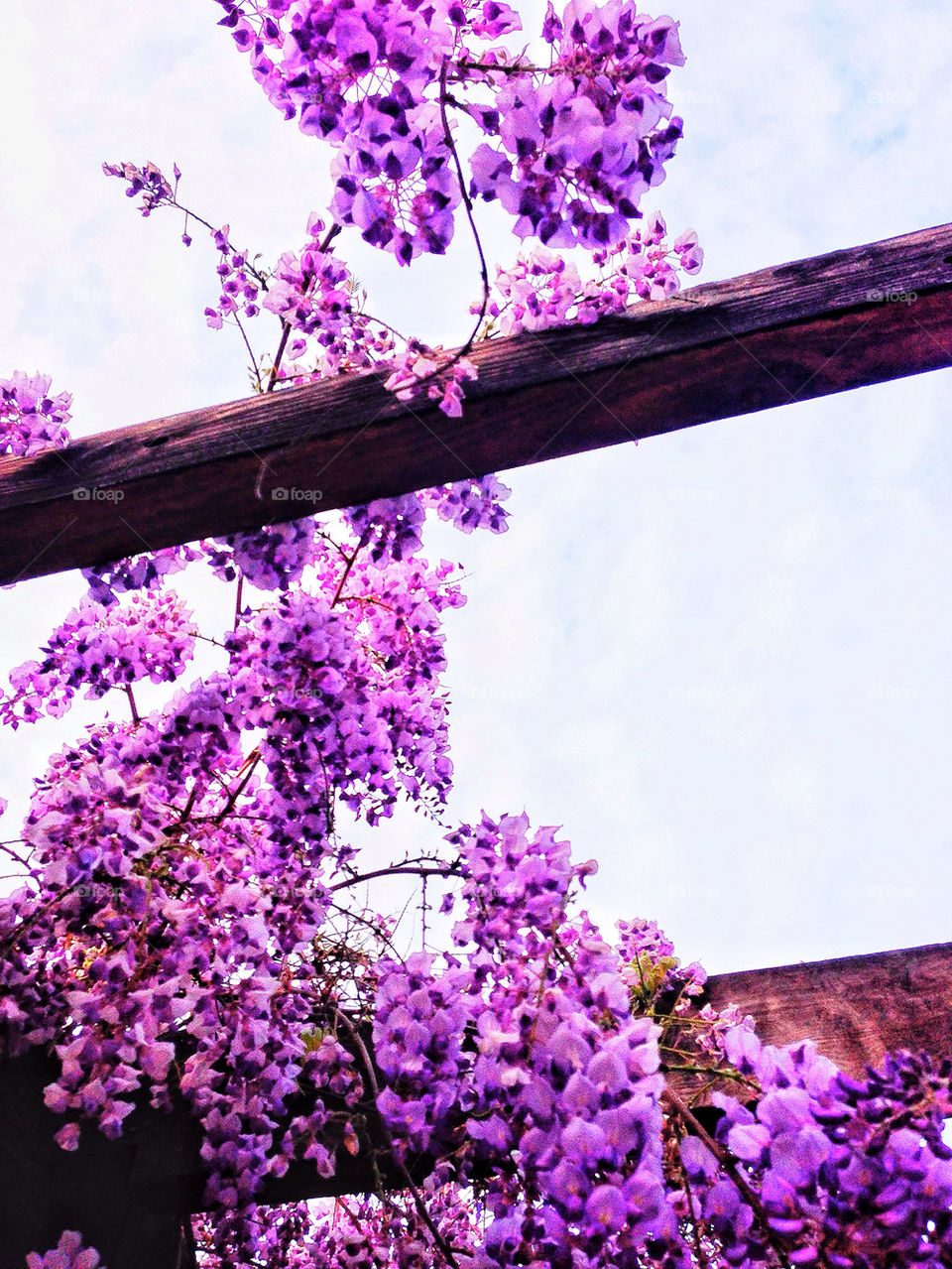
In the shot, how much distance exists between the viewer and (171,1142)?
2178 mm

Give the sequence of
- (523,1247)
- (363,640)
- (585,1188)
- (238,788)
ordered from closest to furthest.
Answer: (585,1188)
(523,1247)
(238,788)
(363,640)

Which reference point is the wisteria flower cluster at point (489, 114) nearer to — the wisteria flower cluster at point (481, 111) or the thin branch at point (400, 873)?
the wisteria flower cluster at point (481, 111)

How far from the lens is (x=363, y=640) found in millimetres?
2875

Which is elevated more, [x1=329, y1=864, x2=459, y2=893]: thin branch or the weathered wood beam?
[x1=329, y1=864, x2=459, y2=893]: thin branch

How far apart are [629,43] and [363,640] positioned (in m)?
1.95

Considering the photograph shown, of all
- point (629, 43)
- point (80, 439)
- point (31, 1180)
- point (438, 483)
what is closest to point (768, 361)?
point (629, 43)

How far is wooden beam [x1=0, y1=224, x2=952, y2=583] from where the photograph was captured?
5.29 feet

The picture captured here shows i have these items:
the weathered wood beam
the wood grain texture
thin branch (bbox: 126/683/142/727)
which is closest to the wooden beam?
thin branch (bbox: 126/683/142/727)

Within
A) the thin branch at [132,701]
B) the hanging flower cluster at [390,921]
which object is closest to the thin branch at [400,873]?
the hanging flower cluster at [390,921]

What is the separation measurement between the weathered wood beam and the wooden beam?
1.39 meters

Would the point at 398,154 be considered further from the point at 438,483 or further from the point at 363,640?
the point at 363,640

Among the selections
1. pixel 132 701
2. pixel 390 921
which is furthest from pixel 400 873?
pixel 132 701

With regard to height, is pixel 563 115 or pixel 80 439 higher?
pixel 80 439

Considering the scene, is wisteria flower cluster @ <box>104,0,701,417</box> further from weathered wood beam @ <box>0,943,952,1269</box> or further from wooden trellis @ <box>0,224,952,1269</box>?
weathered wood beam @ <box>0,943,952,1269</box>
